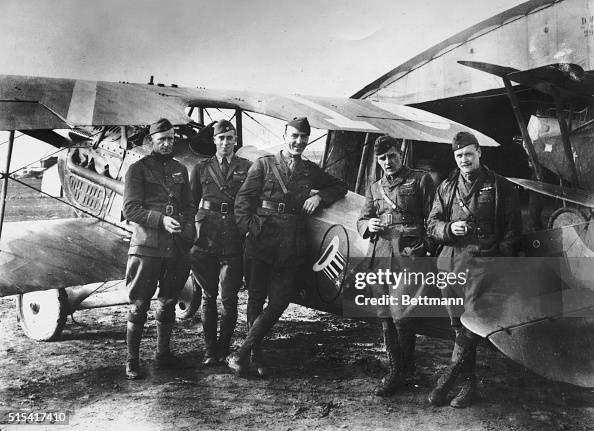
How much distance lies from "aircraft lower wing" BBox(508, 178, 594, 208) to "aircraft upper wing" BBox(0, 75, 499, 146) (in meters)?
1.10

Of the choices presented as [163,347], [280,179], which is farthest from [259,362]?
[280,179]

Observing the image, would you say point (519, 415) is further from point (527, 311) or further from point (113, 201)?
point (113, 201)

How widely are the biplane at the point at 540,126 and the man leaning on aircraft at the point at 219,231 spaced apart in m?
2.11

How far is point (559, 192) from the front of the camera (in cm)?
516

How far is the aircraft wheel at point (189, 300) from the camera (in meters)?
7.02

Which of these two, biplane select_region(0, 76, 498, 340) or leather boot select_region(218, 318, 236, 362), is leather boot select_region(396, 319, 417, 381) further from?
leather boot select_region(218, 318, 236, 362)

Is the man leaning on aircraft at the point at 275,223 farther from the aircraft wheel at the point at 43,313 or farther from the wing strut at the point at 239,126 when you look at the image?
the aircraft wheel at the point at 43,313

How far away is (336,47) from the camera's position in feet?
21.5

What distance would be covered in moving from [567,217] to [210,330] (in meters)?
3.78

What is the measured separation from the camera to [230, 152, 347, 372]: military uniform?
4.66m

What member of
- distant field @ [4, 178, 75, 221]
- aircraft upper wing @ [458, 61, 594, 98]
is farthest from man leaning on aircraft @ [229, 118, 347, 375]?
distant field @ [4, 178, 75, 221]

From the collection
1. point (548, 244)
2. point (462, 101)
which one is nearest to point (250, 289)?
point (548, 244)

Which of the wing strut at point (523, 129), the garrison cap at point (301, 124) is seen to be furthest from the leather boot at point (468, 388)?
the wing strut at point (523, 129)

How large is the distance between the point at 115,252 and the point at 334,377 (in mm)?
2931
